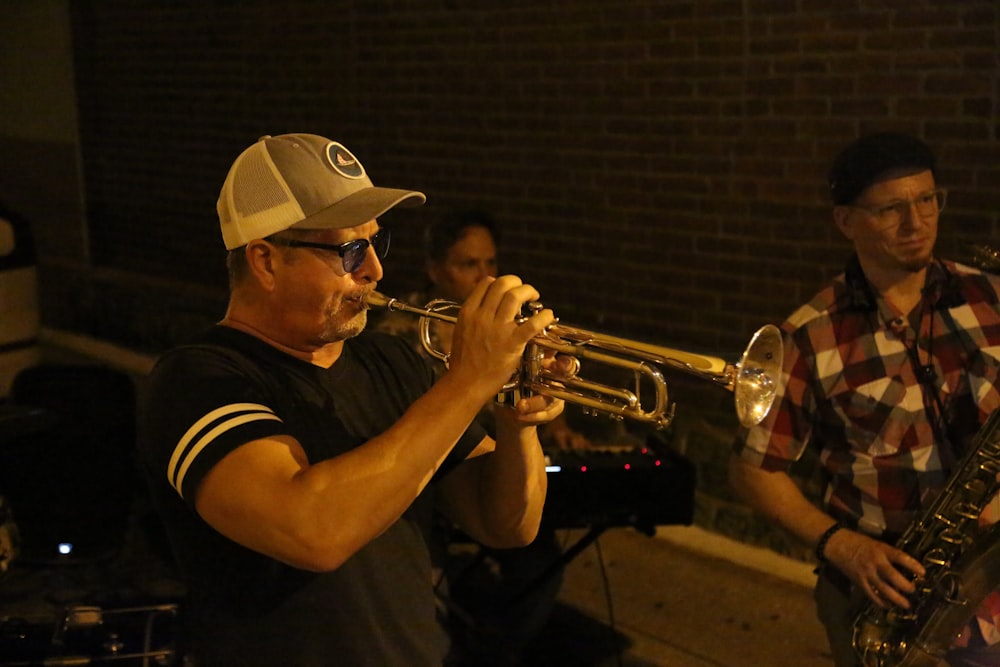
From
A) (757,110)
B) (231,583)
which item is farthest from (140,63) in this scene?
(231,583)

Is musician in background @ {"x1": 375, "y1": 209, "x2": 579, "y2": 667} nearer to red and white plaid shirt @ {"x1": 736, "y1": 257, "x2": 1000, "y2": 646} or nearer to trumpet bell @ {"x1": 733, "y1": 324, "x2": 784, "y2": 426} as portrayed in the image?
red and white plaid shirt @ {"x1": 736, "y1": 257, "x2": 1000, "y2": 646}

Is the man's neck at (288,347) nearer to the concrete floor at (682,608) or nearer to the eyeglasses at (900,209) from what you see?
the eyeglasses at (900,209)

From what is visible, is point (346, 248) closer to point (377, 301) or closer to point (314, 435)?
point (377, 301)

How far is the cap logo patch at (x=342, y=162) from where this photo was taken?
242cm

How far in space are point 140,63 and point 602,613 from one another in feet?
20.9

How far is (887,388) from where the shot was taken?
315 cm

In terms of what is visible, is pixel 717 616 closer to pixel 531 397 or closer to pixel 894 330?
pixel 894 330

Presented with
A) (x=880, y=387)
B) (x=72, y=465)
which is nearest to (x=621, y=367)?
(x=880, y=387)

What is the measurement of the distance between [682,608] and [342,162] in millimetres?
3489

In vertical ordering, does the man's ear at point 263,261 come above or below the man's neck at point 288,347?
above

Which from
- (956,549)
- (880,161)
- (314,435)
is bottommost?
(956,549)

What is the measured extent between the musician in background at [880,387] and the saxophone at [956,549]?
0.06 metres

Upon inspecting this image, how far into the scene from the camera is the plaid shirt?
3.14 metres

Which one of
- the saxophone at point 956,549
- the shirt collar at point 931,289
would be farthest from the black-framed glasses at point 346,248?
the saxophone at point 956,549
